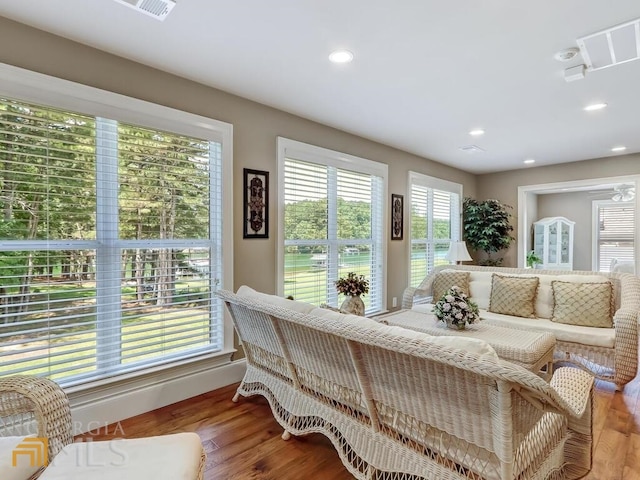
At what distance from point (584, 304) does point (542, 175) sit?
3.21 meters

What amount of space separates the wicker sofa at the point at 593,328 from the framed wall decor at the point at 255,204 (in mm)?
2118

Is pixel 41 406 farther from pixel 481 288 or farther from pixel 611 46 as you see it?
pixel 481 288

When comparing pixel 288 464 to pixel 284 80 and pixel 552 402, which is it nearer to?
pixel 552 402

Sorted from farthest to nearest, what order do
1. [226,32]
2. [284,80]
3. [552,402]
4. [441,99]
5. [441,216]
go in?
[441,216], [441,99], [284,80], [226,32], [552,402]

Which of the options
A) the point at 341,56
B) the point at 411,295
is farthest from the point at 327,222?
the point at 341,56

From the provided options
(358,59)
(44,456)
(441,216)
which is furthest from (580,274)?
(44,456)

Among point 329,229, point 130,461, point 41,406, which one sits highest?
point 329,229

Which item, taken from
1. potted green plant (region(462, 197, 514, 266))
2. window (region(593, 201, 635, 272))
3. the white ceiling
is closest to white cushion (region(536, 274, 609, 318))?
the white ceiling

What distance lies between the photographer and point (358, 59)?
2.40m

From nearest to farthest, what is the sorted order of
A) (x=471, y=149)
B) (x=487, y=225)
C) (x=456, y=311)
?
(x=456, y=311), (x=471, y=149), (x=487, y=225)

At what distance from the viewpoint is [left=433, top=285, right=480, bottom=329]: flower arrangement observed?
3.00 m

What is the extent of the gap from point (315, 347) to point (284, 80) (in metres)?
2.03

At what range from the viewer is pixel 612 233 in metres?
7.20

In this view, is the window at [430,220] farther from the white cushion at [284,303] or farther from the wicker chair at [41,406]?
the wicker chair at [41,406]
